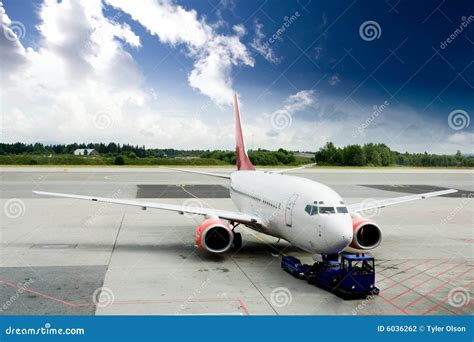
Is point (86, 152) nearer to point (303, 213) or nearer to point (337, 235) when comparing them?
point (303, 213)

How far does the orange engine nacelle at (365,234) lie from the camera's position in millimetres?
24016

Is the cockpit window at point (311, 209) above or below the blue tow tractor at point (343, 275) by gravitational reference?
above

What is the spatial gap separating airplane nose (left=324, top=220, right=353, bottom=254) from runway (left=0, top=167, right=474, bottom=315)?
6.59 ft

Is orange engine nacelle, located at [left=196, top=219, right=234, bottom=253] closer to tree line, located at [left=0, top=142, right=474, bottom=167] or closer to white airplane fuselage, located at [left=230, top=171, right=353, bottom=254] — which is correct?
white airplane fuselage, located at [left=230, top=171, right=353, bottom=254]

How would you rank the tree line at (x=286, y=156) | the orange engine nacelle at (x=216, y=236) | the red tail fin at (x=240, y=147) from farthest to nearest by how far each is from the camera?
1. the tree line at (x=286, y=156)
2. the red tail fin at (x=240, y=147)
3. the orange engine nacelle at (x=216, y=236)

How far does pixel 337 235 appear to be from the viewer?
1892 cm

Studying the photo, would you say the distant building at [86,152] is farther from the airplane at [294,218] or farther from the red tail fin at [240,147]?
the airplane at [294,218]

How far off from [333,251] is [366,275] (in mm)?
1712

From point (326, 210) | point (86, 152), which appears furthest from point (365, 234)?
point (86, 152)

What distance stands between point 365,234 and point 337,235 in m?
6.27

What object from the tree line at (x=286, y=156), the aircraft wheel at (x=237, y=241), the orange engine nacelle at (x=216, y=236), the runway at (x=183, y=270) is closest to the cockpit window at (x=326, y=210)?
the runway at (x=183, y=270)

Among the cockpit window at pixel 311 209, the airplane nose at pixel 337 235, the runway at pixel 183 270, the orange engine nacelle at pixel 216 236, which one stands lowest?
the runway at pixel 183 270

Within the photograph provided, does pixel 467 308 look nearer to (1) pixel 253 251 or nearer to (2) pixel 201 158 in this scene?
(1) pixel 253 251

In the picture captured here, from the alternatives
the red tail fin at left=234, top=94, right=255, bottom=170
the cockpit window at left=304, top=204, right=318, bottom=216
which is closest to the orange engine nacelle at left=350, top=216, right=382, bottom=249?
the cockpit window at left=304, top=204, right=318, bottom=216
